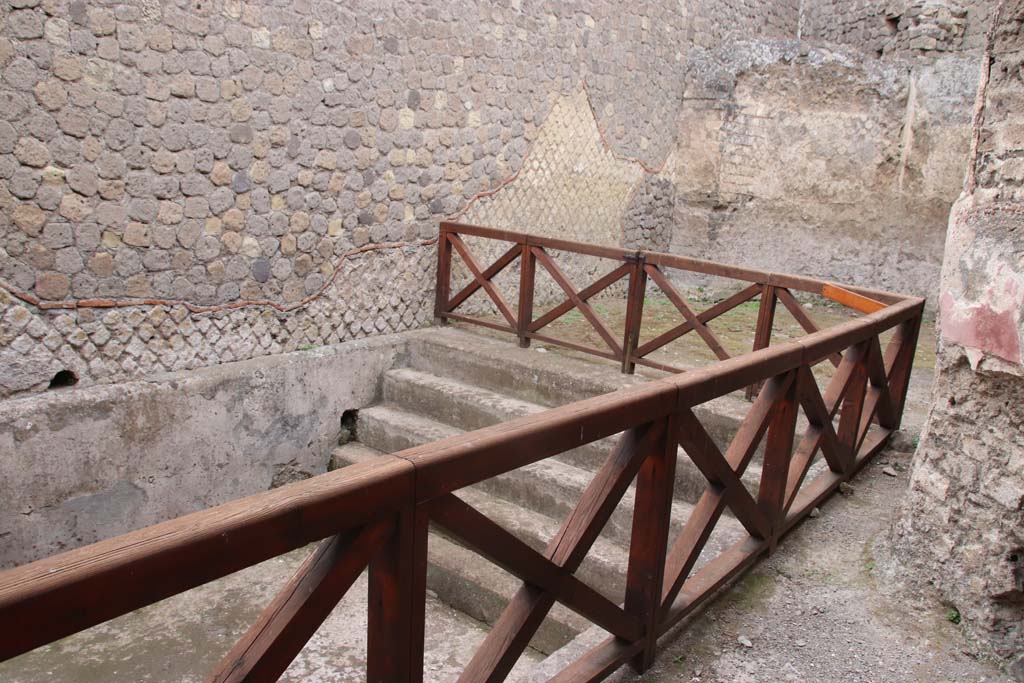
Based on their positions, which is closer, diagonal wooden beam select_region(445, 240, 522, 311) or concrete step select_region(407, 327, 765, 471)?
concrete step select_region(407, 327, 765, 471)

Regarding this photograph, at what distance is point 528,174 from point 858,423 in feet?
11.4

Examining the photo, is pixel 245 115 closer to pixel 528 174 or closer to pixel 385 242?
pixel 385 242

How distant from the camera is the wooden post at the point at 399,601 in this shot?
4.89 ft

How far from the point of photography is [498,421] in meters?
4.85

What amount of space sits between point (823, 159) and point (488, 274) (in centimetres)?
403

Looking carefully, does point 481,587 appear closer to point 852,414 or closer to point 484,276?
point 852,414

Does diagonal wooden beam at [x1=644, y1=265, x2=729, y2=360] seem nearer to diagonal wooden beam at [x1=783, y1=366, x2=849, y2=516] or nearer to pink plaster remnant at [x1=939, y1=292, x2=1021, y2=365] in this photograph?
diagonal wooden beam at [x1=783, y1=366, x2=849, y2=516]

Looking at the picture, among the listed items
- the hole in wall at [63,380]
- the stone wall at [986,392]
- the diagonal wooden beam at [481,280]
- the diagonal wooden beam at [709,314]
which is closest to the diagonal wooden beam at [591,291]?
the diagonal wooden beam at [481,280]

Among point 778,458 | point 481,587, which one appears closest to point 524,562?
point 778,458

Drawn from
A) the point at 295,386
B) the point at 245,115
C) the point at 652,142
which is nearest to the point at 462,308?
the point at 295,386

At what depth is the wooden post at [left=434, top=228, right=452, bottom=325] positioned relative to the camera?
5.72 m

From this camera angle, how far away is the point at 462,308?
6.12 m

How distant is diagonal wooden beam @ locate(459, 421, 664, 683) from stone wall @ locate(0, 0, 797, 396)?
2.96 metres

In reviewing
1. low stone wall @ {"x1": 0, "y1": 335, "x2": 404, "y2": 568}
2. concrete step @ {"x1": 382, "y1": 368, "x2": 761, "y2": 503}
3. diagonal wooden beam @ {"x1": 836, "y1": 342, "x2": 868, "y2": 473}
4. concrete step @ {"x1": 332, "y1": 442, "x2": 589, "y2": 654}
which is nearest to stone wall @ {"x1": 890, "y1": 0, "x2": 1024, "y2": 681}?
diagonal wooden beam @ {"x1": 836, "y1": 342, "x2": 868, "y2": 473}
